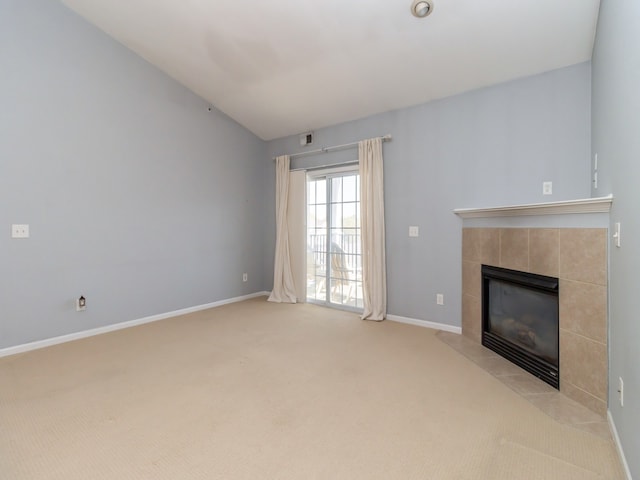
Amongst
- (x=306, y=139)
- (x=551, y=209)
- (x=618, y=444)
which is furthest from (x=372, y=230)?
(x=618, y=444)

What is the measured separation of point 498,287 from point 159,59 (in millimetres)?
4554

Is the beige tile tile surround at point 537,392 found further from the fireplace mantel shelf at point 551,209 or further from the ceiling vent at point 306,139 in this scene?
the ceiling vent at point 306,139

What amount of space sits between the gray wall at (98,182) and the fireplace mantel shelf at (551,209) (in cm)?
347

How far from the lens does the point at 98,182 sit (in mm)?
3332

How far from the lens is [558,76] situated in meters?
2.76

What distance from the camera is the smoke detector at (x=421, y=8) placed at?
233cm

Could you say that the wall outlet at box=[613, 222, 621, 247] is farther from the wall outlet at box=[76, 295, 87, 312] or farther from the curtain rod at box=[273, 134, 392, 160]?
the wall outlet at box=[76, 295, 87, 312]

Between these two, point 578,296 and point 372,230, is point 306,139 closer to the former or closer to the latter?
point 372,230

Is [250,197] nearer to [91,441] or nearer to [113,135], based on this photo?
[113,135]

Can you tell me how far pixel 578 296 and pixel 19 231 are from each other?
4608 millimetres

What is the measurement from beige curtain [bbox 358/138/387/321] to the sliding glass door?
0.27 metres

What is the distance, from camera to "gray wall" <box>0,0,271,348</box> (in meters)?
2.80

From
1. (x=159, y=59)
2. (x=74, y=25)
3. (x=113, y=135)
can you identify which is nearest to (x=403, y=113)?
(x=159, y=59)

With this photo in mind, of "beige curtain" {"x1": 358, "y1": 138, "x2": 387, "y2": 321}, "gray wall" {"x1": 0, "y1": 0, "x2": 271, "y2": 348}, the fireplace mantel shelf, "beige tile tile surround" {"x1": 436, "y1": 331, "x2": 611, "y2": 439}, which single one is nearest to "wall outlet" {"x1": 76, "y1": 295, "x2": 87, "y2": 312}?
"gray wall" {"x1": 0, "y1": 0, "x2": 271, "y2": 348}
